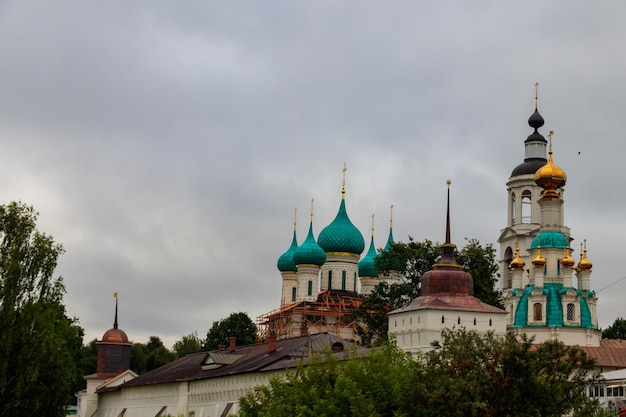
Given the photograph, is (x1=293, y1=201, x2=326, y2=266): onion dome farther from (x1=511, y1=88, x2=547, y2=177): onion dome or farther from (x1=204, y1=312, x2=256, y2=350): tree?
(x1=511, y1=88, x2=547, y2=177): onion dome

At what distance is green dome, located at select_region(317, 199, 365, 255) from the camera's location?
110125 millimetres

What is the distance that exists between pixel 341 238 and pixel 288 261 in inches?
221

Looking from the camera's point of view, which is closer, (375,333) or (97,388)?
(375,333)

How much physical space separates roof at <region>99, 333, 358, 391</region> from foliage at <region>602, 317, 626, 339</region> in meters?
34.0

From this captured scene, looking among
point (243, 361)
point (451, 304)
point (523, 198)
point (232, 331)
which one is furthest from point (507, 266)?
point (451, 304)

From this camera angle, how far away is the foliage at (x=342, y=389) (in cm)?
4437

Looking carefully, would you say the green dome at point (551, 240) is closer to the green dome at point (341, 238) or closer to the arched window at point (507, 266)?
the arched window at point (507, 266)

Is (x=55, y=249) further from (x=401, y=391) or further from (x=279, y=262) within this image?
(x=279, y=262)

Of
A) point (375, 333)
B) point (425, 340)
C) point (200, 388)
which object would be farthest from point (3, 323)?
point (375, 333)

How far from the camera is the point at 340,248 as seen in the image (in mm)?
110188

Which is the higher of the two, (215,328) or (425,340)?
(215,328)

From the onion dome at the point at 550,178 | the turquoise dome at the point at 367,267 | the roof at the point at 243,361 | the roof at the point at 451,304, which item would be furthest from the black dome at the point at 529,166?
the roof at the point at 451,304

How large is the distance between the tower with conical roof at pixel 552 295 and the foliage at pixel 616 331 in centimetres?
2200

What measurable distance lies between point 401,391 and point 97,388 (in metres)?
57.1
